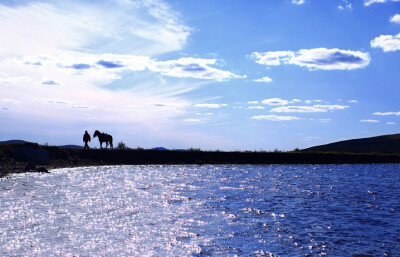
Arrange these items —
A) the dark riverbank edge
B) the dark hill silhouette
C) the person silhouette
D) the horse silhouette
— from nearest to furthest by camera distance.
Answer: the dark riverbank edge
the person silhouette
the horse silhouette
the dark hill silhouette

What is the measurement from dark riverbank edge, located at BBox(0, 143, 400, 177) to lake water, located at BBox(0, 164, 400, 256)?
12325 mm

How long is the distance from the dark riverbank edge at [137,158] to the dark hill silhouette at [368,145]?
3802 centimetres

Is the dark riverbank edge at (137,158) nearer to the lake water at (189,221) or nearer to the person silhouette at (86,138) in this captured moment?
the person silhouette at (86,138)

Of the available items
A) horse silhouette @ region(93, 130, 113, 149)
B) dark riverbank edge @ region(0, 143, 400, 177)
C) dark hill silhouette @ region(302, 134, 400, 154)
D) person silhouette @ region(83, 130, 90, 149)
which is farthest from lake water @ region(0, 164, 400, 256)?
dark hill silhouette @ region(302, 134, 400, 154)

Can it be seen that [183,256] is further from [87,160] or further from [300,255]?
[87,160]

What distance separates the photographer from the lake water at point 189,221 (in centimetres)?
1293

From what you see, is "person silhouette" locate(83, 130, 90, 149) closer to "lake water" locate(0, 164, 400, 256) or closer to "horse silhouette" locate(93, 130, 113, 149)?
"horse silhouette" locate(93, 130, 113, 149)

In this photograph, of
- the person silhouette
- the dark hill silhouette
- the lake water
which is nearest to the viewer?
the lake water

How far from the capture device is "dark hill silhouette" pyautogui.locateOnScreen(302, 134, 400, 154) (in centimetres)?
11569

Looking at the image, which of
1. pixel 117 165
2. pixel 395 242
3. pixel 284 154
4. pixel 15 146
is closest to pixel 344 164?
pixel 284 154

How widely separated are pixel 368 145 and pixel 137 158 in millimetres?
91001

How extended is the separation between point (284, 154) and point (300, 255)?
58219 mm

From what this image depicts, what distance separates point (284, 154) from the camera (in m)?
69.7

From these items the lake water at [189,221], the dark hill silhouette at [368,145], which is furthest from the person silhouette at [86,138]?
the dark hill silhouette at [368,145]
